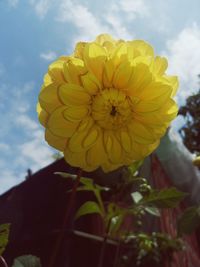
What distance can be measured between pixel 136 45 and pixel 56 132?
0.20m

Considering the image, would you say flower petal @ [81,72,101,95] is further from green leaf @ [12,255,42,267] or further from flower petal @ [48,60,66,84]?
green leaf @ [12,255,42,267]

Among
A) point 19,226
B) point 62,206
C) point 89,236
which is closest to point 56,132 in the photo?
point 89,236

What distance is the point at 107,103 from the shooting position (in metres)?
0.69

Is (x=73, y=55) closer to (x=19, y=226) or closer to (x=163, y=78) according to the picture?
(x=163, y=78)

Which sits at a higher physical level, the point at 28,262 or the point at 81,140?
the point at 81,140

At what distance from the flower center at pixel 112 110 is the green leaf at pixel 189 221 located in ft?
1.83

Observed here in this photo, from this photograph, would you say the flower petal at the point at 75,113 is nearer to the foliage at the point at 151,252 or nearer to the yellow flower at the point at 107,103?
the yellow flower at the point at 107,103

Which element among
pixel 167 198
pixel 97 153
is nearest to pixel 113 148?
pixel 97 153

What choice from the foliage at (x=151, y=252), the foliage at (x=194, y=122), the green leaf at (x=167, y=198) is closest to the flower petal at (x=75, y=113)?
the green leaf at (x=167, y=198)

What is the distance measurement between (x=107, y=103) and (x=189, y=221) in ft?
1.94

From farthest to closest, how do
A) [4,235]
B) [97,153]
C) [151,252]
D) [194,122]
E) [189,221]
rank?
[194,122] → [151,252] → [189,221] → [97,153] → [4,235]

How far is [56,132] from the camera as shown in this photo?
66cm

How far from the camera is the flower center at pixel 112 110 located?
2.26ft

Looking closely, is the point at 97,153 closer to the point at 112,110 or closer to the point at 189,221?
the point at 112,110
